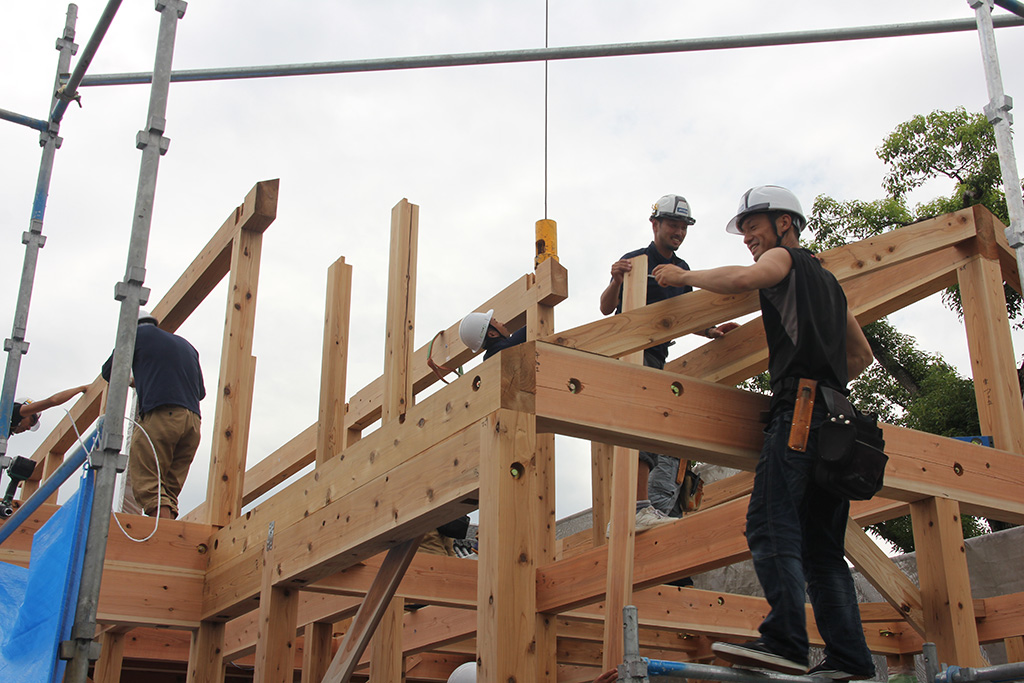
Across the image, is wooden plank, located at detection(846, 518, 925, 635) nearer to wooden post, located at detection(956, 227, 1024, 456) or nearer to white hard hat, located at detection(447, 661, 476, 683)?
wooden post, located at detection(956, 227, 1024, 456)

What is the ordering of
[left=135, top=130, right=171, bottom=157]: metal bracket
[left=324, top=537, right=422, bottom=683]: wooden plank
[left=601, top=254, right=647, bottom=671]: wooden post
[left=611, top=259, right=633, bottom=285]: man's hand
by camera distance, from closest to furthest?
[left=135, top=130, right=171, bottom=157]: metal bracket, [left=601, top=254, right=647, bottom=671]: wooden post, [left=324, top=537, right=422, bottom=683]: wooden plank, [left=611, top=259, right=633, bottom=285]: man's hand

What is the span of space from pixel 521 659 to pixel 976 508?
2581mm

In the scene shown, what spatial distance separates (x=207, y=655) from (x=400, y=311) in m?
2.56

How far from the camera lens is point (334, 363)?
20.5 ft

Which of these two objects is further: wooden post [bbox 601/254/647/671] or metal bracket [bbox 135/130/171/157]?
wooden post [bbox 601/254/647/671]

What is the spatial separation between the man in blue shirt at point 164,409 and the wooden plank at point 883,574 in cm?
425

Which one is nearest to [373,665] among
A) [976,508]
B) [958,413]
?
[976,508]

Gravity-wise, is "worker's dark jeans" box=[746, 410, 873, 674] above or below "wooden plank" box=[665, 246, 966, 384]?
below

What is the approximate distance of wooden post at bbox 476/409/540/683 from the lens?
3494 mm

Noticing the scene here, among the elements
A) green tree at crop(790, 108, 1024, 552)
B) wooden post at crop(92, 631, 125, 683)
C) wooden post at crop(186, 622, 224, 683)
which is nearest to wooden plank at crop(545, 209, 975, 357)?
wooden post at crop(186, 622, 224, 683)

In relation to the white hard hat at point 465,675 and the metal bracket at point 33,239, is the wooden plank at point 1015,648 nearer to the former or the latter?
the white hard hat at point 465,675

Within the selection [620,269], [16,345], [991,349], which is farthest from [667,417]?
[16,345]

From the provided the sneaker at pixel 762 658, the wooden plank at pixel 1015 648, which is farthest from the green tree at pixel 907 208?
the sneaker at pixel 762 658

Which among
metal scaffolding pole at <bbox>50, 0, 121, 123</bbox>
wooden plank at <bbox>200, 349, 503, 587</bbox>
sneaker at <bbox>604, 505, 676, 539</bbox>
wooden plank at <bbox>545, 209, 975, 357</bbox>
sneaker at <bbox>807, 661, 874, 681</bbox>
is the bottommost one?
sneaker at <bbox>807, 661, 874, 681</bbox>
